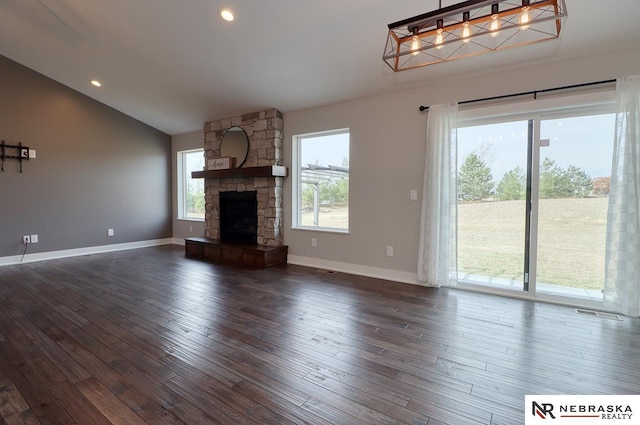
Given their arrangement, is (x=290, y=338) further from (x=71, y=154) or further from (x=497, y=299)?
(x=71, y=154)

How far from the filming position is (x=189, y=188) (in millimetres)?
6902

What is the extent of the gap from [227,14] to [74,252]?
5.14 m

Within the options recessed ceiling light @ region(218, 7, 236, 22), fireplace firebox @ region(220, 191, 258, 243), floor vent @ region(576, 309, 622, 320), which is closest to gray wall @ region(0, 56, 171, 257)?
fireplace firebox @ region(220, 191, 258, 243)

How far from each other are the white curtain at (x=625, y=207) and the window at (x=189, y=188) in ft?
21.6

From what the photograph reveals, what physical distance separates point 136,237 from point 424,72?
6331 mm

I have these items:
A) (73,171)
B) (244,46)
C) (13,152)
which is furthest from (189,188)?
(244,46)

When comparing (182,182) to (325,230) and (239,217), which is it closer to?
Result: (239,217)

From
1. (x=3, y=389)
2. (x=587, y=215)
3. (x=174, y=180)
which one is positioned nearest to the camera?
(x=3, y=389)

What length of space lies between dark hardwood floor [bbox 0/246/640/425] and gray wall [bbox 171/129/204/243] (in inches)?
121

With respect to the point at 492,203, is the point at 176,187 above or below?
above

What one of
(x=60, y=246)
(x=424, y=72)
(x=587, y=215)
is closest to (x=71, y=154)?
(x=60, y=246)

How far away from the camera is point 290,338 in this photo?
2.37 meters

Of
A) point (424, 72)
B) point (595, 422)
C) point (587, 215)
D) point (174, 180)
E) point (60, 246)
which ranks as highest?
point (424, 72)

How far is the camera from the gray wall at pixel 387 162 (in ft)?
11.3
